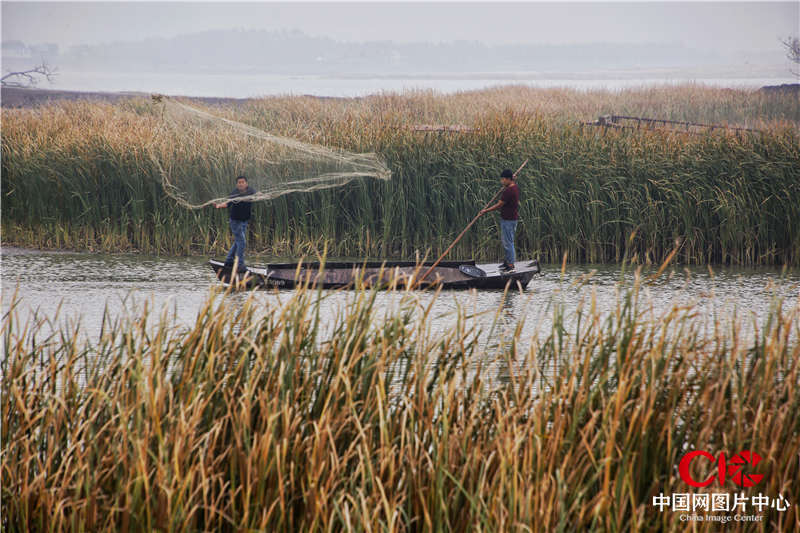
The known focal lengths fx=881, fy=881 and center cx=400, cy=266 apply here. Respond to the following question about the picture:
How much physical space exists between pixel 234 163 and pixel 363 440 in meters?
13.6

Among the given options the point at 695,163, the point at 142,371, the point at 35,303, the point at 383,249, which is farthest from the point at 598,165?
the point at 142,371

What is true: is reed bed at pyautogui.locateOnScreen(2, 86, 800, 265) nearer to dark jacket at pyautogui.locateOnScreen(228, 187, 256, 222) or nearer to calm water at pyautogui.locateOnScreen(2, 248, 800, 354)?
calm water at pyautogui.locateOnScreen(2, 248, 800, 354)

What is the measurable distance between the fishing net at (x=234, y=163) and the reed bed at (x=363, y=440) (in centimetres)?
994

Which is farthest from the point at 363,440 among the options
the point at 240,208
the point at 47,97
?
the point at 47,97

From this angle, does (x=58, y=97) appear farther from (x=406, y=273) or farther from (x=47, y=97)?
(x=406, y=273)

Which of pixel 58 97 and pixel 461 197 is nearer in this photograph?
pixel 461 197

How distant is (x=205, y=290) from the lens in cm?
1345

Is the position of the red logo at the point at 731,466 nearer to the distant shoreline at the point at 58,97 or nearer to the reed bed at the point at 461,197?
the reed bed at the point at 461,197

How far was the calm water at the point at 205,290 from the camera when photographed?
1135 cm

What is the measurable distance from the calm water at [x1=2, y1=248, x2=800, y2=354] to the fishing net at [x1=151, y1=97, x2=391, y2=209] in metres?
1.67

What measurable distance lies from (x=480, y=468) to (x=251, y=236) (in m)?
14.0

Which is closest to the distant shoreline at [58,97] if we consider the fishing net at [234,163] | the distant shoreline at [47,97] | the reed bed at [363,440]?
the distant shoreline at [47,97]

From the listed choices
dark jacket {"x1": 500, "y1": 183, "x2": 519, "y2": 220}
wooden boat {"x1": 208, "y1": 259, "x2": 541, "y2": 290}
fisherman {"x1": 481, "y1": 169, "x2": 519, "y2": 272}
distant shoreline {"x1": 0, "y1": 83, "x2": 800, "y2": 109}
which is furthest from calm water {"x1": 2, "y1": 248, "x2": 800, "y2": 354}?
distant shoreline {"x1": 0, "y1": 83, "x2": 800, "y2": 109}

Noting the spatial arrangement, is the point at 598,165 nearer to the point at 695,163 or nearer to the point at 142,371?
the point at 695,163
